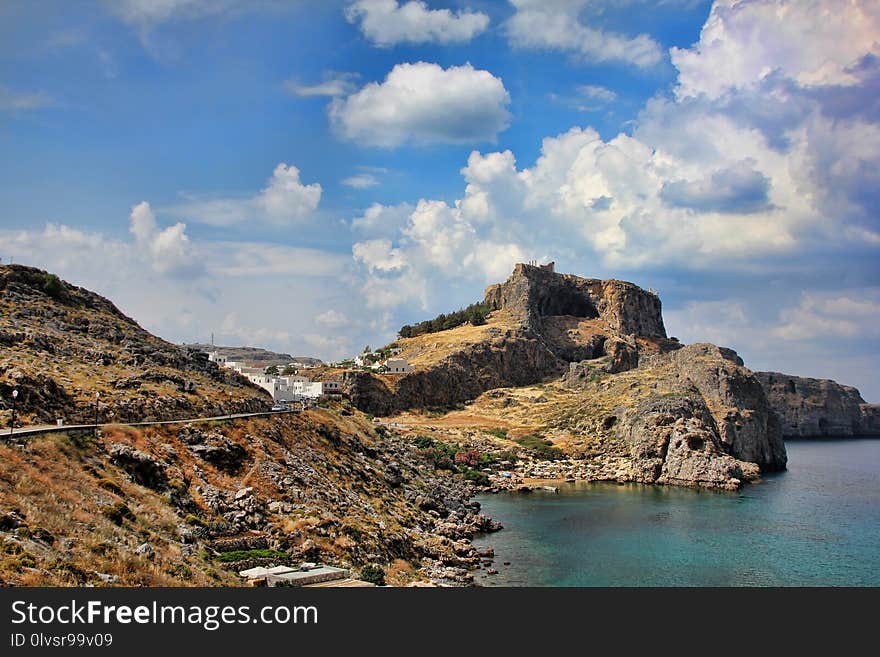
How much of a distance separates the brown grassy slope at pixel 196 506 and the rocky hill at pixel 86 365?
4165mm

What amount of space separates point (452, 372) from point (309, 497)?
120m

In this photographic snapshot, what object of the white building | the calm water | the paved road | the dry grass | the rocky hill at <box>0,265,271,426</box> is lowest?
the calm water

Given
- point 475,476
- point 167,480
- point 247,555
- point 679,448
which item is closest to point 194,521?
point 167,480

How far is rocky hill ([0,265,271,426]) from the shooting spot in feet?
143

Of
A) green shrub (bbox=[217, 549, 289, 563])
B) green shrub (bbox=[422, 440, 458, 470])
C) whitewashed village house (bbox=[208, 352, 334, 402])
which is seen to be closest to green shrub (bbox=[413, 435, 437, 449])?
green shrub (bbox=[422, 440, 458, 470])

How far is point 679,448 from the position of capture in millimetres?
110875

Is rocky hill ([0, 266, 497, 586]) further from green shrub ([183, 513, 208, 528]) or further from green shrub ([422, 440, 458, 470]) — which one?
green shrub ([422, 440, 458, 470])

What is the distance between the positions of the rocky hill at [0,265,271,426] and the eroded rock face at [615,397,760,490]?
225 ft

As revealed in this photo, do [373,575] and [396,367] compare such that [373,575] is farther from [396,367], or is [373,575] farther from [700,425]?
[396,367]

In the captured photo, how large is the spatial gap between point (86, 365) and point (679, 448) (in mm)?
88498

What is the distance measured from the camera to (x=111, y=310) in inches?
2771

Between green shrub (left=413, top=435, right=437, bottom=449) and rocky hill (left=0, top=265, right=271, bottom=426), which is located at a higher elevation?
rocky hill (left=0, top=265, right=271, bottom=426)

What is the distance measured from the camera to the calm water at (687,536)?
173ft
